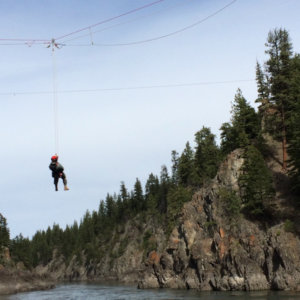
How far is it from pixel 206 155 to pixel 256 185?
4013cm

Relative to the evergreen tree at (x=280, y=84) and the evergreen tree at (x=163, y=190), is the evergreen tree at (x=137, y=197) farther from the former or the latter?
the evergreen tree at (x=280, y=84)

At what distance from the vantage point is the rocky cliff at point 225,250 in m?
60.5

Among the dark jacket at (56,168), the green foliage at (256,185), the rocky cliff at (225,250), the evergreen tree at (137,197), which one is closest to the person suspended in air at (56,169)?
the dark jacket at (56,168)

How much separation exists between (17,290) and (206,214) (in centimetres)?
5988

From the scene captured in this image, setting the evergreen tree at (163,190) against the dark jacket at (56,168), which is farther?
the evergreen tree at (163,190)

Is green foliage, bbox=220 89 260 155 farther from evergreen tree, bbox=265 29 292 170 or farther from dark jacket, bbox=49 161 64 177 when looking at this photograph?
dark jacket, bbox=49 161 64 177

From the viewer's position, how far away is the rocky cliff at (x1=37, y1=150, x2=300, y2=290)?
60469 millimetres

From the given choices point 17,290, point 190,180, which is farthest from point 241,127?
point 17,290

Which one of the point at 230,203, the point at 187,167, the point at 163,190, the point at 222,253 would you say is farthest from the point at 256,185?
the point at 163,190

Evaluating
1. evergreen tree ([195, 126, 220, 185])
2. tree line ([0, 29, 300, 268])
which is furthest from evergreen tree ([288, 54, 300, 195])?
Result: evergreen tree ([195, 126, 220, 185])

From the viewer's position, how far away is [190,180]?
119750 millimetres

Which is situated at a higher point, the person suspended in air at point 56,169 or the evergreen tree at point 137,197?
the evergreen tree at point 137,197

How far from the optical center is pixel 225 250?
236 ft

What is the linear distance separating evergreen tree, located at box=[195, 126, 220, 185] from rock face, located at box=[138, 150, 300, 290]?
18.0 m
